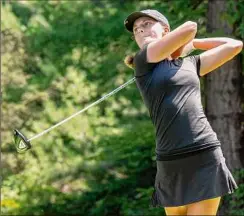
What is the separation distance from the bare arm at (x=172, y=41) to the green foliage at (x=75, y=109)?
3.64 metres

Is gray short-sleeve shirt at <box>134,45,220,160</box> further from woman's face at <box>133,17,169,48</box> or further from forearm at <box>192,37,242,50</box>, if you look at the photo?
forearm at <box>192,37,242,50</box>

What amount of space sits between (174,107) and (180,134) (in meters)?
0.10

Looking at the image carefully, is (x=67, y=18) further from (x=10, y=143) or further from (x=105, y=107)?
(x=10, y=143)

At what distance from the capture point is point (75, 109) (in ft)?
36.2

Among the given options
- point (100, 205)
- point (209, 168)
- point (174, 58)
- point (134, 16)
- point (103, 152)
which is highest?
point (134, 16)

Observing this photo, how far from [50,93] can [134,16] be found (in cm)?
958

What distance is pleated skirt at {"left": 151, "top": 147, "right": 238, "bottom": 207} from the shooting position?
237 cm

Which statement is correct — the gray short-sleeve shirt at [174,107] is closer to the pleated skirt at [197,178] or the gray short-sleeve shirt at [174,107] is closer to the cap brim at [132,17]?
the pleated skirt at [197,178]

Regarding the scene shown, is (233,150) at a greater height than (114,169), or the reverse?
(233,150)

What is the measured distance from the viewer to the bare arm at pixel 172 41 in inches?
92.5

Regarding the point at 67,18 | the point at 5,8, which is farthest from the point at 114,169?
the point at 5,8

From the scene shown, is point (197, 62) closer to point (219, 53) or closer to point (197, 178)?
point (219, 53)

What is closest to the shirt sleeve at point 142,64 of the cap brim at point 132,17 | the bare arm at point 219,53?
the cap brim at point 132,17

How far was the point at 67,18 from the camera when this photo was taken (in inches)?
302
